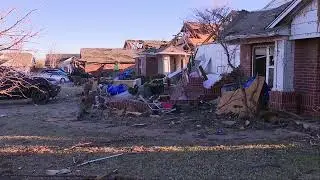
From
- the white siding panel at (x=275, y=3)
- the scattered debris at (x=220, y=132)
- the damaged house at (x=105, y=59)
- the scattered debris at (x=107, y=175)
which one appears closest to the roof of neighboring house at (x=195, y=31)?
the damaged house at (x=105, y=59)

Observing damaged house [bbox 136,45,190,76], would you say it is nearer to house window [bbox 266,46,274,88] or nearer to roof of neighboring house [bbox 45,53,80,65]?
house window [bbox 266,46,274,88]

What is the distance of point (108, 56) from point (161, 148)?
2097 inches

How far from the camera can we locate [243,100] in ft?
48.7

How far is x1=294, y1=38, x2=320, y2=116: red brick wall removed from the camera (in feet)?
44.4

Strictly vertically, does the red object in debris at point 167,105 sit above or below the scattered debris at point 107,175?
above

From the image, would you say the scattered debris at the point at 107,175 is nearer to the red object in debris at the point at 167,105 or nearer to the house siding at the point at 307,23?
the house siding at the point at 307,23

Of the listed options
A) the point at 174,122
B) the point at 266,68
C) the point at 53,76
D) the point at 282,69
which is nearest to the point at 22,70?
the point at 174,122

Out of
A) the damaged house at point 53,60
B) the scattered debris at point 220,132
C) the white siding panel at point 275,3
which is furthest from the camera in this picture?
the damaged house at point 53,60

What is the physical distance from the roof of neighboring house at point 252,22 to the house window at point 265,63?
0.76 metres

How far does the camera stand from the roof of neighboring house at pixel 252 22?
15.7 m

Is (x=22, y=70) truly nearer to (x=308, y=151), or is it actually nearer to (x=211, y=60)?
(x=308, y=151)

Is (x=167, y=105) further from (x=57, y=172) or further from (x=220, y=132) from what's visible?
(x=57, y=172)


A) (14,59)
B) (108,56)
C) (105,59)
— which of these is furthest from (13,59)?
(108,56)

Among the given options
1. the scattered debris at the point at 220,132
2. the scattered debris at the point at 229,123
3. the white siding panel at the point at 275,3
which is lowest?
the scattered debris at the point at 220,132
